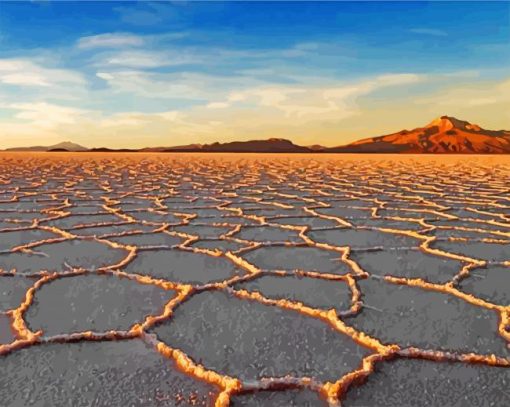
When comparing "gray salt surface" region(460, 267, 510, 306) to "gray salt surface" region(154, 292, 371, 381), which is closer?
"gray salt surface" region(154, 292, 371, 381)

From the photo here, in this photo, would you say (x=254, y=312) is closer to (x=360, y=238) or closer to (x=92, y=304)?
(x=92, y=304)

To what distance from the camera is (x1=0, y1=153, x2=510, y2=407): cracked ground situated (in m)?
1.04

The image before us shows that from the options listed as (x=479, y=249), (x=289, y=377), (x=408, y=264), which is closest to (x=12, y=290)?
(x=289, y=377)

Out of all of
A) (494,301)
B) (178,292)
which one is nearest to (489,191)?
(494,301)

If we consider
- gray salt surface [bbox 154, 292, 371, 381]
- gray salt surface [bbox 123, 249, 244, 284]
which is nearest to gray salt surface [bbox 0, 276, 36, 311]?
gray salt surface [bbox 123, 249, 244, 284]

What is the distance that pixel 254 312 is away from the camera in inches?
56.8

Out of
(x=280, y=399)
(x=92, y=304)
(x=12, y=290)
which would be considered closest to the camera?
(x=280, y=399)

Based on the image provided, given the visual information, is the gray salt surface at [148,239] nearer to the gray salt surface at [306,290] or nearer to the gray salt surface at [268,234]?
the gray salt surface at [268,234]

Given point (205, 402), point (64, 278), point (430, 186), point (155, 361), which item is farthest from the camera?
point (430, 186)

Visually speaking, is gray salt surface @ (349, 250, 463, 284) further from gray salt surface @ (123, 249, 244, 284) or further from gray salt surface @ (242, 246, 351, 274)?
gray salt surface @ (123, 249, 244, 284)

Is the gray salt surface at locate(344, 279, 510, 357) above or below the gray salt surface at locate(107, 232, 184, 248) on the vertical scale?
below

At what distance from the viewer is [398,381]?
1062 mm

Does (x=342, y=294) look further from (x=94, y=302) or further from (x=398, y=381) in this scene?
(x=94, y=302)

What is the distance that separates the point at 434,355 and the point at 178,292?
0.74 m
